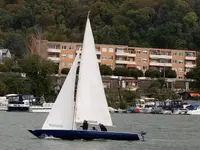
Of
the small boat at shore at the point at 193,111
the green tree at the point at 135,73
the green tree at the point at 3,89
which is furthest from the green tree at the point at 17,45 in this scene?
the small boat at shore at the point at 193,111

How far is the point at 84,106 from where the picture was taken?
59156 millimetres

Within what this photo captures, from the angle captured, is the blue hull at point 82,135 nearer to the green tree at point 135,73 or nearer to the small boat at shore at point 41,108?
the small boat at shore at point 41,108

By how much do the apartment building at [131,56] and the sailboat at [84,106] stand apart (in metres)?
120

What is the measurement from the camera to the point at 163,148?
59906mm

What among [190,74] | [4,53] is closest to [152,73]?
[190,74]

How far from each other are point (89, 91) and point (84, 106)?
131 cm

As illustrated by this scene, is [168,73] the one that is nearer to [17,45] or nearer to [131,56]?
[131,56]

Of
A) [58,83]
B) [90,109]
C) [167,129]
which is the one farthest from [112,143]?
[58,83]

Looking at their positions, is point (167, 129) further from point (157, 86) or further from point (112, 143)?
point (157, 86)

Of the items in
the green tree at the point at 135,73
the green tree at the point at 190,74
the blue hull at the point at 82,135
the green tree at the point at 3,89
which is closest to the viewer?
the blue hull at the point at 82,135

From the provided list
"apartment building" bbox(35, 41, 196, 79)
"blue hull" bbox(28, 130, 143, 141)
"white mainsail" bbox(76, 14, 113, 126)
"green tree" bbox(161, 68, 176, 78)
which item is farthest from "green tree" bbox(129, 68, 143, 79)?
"white mainsail" bbox(76, 14, 113, 126)

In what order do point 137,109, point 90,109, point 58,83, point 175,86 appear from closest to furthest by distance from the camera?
point 90,109
point 137,109
point 58,83
point 175,86

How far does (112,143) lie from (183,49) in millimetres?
141371

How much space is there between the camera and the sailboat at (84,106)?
2320 inches
